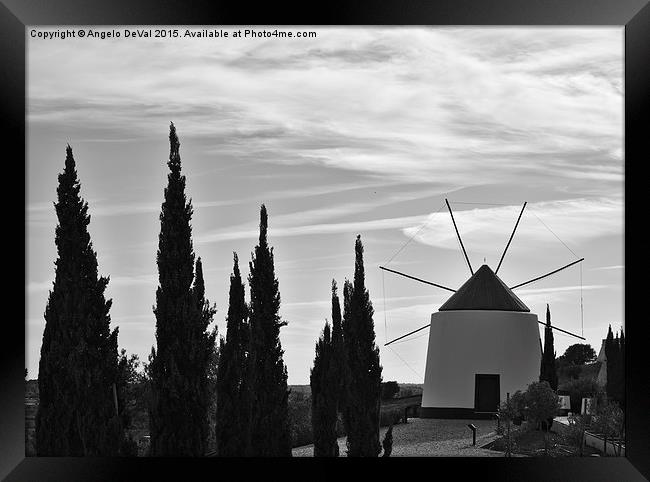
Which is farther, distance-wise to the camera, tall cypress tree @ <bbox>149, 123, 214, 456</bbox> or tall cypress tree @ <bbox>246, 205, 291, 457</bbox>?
tall cypress tree @ <bbox>246, 205, 291, 457</bbox>

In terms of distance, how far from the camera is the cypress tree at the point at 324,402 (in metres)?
14.9

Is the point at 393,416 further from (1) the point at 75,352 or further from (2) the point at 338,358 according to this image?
(1) the point at 75,352

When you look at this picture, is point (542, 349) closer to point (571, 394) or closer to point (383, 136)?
point (571, 394)

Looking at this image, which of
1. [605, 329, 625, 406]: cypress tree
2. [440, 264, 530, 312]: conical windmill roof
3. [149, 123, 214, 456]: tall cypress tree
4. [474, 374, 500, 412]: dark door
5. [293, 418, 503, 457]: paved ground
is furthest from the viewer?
[440, 264, 530, 312]: conical windmill roof

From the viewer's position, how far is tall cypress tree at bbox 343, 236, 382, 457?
49.7 ft

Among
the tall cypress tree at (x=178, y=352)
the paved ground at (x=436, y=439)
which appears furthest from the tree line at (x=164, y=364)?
the paved ground at (x=436, y=439)

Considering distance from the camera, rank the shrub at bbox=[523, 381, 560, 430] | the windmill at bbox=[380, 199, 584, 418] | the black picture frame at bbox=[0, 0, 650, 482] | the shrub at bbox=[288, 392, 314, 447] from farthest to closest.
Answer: the windmill at bbox=[380, 199, 584, 418]
the shrub at bbox=[523, 381, 560, 430]
the shrub at bbox=[288, 392, 314, 447]
the black picture frame at bbox=[0, 0, 650, 482]

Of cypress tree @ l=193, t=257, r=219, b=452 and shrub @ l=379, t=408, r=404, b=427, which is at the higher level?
cypress tree @ l=193, t=257, r=219, b=452

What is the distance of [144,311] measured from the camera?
13.4 meters

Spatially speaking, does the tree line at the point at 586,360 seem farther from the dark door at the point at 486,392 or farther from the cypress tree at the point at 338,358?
the cypress tree at the point at 338,358

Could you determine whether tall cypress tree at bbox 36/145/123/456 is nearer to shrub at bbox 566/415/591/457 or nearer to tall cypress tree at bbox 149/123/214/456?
tall cypress tree at bbox 149/123/214/456

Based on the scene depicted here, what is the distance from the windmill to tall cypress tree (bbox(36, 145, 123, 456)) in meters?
8.09

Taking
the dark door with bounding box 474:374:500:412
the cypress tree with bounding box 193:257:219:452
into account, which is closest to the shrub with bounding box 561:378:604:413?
the dark door with bounding box 474:374:500:412

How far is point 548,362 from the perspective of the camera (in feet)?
68.5
